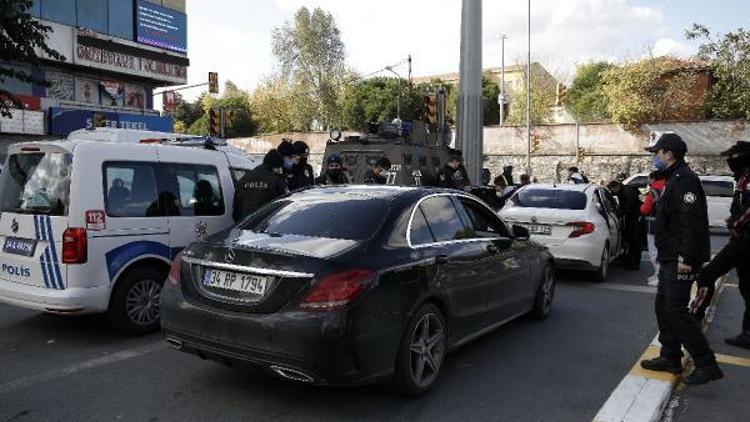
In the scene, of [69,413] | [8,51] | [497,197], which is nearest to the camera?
[69,413]

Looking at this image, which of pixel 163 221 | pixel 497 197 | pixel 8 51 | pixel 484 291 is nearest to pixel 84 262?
pixel 163 221

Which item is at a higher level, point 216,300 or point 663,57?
point 663,57

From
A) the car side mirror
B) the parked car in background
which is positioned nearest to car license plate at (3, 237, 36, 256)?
the car side mirror

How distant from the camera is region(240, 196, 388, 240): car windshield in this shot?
4.57m

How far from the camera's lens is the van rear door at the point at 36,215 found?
216 inches

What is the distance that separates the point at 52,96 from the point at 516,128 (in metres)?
24.6

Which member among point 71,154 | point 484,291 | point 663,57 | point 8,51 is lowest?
point 484,291

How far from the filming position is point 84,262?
5.49 meters

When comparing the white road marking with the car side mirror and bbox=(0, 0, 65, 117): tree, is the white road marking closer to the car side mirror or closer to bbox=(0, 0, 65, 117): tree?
the car side mirror

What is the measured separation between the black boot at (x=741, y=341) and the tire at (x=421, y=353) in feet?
10.4

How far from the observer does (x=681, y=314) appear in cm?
482

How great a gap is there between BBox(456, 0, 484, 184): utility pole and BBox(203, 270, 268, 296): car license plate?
1223cm

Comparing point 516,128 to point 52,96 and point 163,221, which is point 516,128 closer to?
point 52,96

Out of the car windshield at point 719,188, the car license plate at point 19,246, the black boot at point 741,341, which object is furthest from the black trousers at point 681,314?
the car windshield at point 719,188
